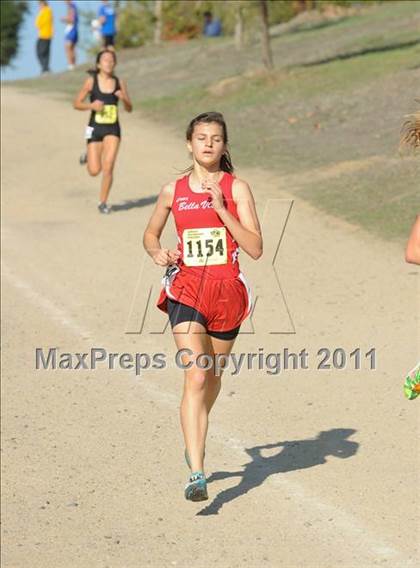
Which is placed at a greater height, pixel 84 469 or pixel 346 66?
pixel 346 66

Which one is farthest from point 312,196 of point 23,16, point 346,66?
point 23,16

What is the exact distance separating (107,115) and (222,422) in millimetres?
8385

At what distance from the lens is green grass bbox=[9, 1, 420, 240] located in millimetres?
20578

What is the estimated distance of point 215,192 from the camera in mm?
7871

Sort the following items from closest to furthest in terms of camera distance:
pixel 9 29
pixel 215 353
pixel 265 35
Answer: pixel 215 353, pixel 265 35, pixel 9 29

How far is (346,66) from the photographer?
3006 centimetres

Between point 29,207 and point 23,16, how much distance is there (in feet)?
123

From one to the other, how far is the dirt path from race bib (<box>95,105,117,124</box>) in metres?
1.42

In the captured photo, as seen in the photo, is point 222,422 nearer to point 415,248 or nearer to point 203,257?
point 203,257

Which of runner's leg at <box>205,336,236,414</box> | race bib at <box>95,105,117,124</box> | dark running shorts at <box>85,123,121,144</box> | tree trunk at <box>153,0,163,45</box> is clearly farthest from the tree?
runner's leg at <box>205,336,236,414</box>

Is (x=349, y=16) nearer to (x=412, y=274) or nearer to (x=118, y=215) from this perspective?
(x=118, y=215)

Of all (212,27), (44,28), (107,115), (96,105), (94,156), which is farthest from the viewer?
(212,27)

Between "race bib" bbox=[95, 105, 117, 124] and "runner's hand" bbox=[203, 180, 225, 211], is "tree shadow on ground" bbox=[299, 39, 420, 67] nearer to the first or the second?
"race bib" bbox=[95, 105, 117, 124]

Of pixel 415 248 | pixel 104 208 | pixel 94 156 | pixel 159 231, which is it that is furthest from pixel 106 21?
pixel 415 248
